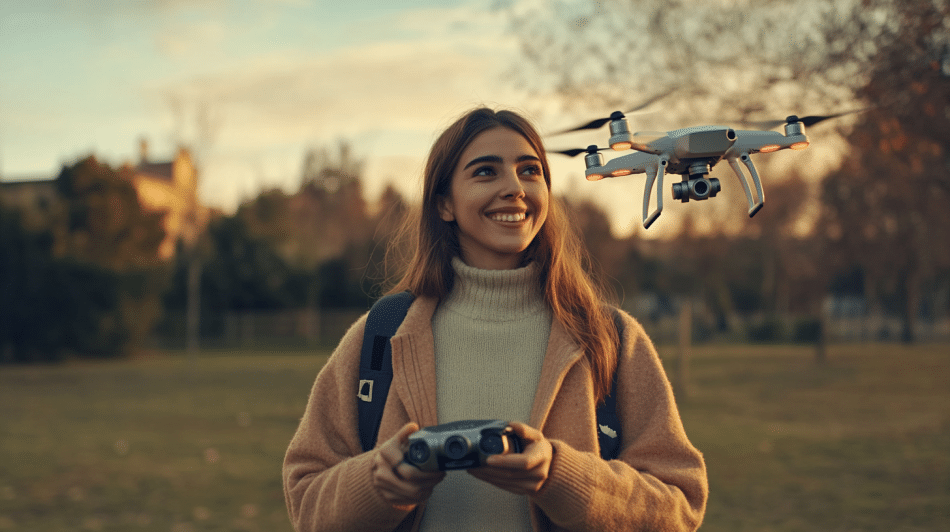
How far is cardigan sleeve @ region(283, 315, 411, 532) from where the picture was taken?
2113mm

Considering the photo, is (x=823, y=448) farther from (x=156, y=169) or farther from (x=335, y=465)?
(x=156, y=169)

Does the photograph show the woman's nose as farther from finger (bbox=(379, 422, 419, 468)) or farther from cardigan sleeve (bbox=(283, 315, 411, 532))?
finger (bbox=(379, 422, 419, 468))

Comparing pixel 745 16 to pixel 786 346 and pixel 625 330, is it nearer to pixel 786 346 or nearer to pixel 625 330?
pixel 625 330

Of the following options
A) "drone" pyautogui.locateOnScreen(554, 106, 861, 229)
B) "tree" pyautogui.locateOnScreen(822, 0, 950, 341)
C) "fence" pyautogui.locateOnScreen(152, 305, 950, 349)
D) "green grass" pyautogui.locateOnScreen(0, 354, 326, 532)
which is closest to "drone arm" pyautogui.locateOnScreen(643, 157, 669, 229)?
"drone" pyautogui.locateOnScreen(554, 106, 861, 229)

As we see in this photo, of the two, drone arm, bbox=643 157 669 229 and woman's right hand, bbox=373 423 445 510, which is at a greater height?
drone arm, bbox=643 157 669 229

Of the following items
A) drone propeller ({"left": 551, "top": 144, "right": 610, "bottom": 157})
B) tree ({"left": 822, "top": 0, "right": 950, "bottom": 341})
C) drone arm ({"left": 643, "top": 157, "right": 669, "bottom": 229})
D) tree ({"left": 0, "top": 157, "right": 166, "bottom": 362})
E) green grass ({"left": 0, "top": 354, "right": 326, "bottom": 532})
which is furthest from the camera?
tree ({"left": 0, "top": 157, "right": 166, "bottom": 362})

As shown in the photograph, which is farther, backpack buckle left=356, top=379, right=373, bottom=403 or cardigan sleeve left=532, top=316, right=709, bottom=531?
backpack buckle left=356, top=379, right=373, bottom=403

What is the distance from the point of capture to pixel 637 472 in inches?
85.8

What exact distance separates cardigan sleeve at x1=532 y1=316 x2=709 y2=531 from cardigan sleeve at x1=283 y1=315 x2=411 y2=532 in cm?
45

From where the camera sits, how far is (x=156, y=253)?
29969 millimetres

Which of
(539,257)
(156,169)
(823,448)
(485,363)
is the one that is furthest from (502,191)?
(156,169)

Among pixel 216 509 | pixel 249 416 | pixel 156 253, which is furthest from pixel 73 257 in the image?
pixel 216 509

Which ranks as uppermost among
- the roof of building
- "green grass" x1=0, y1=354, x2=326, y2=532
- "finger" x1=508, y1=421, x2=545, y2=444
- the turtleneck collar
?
the roof of building

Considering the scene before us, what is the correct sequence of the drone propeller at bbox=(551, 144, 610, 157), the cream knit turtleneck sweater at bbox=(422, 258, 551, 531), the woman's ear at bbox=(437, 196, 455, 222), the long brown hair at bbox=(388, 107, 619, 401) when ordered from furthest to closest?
the woman's ear at bbox=(437, 196, 455, 222), the long brown hair at bbox=(388, 107, 619, 401), the cream knit turtleneck sweater at bbox=(422, 258, 551, 531), the drone propeller at bbox=(551, 144, 610, 157)
